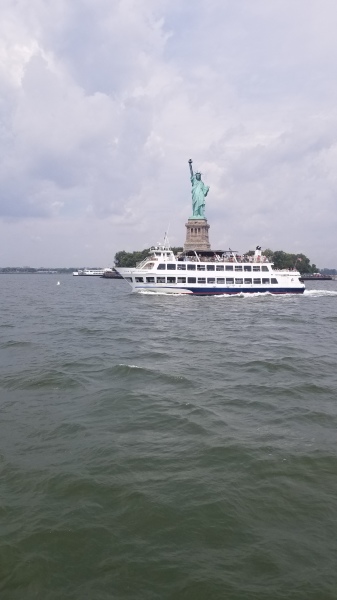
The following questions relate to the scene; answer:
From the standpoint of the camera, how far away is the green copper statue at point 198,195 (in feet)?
316

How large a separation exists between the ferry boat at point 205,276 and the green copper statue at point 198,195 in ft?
127

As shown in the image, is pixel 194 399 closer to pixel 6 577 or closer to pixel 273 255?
pixel 6 577

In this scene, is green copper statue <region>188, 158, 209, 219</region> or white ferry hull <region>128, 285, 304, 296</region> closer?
white ferry hull <region>128, 285, 304, 296</region>

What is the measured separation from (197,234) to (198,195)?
9377mm

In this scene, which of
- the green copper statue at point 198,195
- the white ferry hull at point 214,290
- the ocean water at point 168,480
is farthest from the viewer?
the green copper statue at point 198,195

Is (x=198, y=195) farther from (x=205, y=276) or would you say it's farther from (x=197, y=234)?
(x=205, y=276)

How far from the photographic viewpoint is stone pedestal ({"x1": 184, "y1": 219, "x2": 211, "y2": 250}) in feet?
320

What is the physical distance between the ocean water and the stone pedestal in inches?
3215

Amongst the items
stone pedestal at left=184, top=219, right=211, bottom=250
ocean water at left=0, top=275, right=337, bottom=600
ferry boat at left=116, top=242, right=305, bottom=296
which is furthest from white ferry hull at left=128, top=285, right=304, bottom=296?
stone pedestal at left=184, top=219, right=211, bottom=250

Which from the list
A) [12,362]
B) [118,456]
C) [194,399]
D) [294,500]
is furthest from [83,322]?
[294,500]

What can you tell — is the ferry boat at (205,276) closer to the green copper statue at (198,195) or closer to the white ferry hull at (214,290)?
the white ferry hull at (214,290)

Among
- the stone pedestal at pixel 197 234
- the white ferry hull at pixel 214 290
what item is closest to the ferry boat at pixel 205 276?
the white ferry hull at pixel 214 290

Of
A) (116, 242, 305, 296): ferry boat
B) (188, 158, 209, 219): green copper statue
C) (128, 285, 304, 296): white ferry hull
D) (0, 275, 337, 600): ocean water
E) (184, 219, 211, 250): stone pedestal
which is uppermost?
(188, 158, 209, 219): green copper statue

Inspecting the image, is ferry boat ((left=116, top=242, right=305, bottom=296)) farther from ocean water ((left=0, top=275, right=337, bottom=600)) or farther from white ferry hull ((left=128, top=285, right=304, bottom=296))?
ocean water ((left=0, top=275, right=337, bottom=600))
